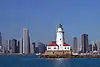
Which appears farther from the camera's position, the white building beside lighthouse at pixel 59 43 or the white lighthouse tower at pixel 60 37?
the white building beside lighthouse at pixel 59 43

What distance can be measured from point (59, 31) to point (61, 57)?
451 inches

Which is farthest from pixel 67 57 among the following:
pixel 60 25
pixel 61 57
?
pixel 60 25

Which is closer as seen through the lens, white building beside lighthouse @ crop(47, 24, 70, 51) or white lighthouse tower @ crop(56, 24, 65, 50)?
white lighthouse tower @ crop(56, 24, 65, 50)

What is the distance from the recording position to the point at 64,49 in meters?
159

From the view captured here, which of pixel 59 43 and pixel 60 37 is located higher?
pixel 60 37

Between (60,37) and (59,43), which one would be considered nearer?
(60,37)

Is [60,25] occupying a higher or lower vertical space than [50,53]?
higher

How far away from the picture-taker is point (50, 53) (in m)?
159

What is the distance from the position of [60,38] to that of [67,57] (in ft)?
32.9

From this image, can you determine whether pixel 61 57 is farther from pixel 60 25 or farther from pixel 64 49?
pixel 60 25

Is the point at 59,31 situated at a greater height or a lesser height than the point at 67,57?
greater

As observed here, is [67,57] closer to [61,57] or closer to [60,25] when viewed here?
[61,57]

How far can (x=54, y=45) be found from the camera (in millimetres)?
157125

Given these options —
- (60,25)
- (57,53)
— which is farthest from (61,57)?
(60,25)
